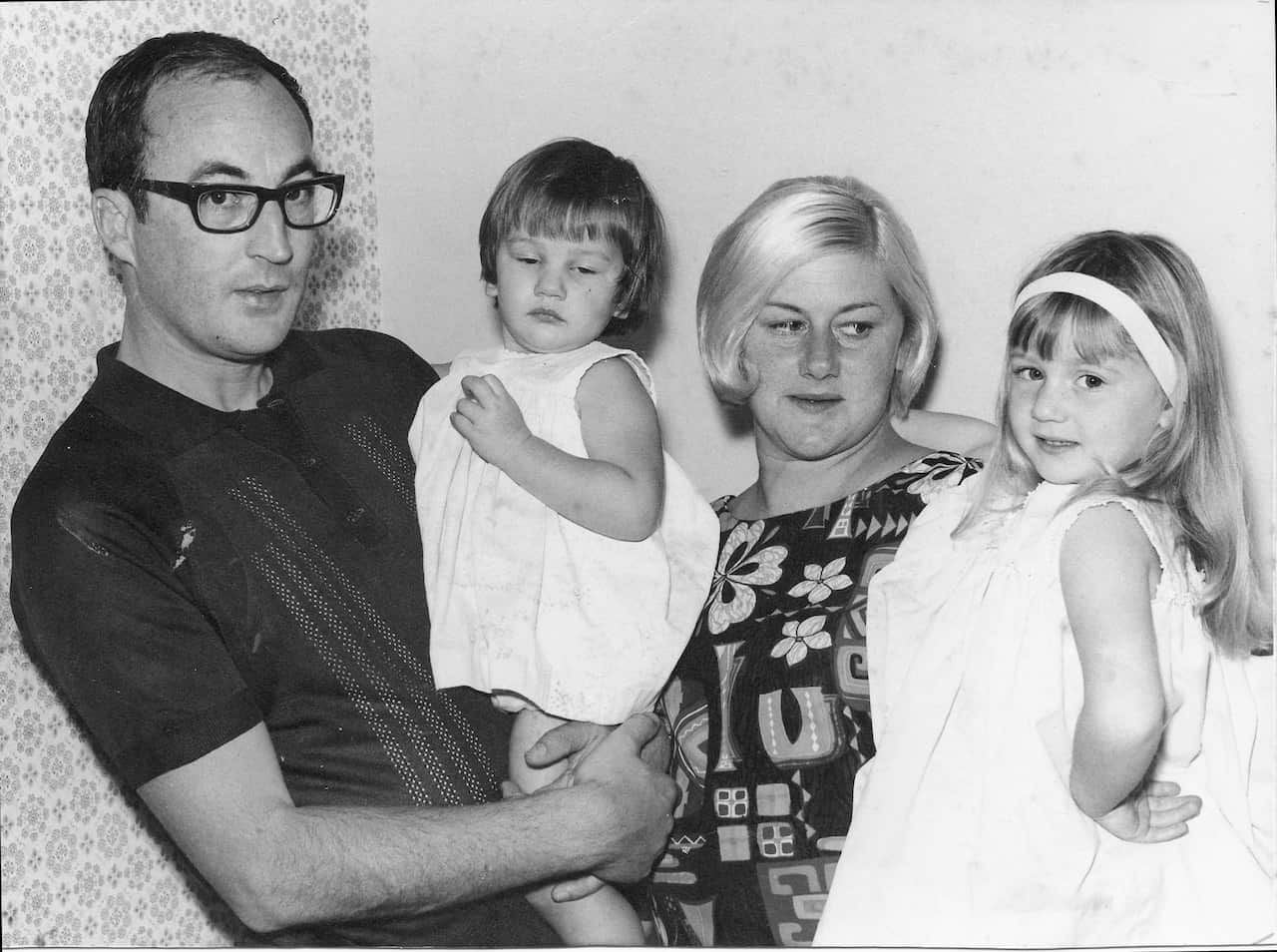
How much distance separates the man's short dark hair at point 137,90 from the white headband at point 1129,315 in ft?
3.23

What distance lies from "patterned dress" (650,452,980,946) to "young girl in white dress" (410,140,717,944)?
66 millimetres

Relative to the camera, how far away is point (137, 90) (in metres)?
1.61

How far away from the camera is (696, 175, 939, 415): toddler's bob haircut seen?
175 centimetres

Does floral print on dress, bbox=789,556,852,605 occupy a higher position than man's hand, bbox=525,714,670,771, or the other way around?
floral print on dress, bbox=789,556,852,605

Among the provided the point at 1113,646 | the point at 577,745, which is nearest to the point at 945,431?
the point at 1113,646

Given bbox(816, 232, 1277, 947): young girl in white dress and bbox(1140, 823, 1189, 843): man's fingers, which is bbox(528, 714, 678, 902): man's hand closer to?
bbox(816, 232, 1277, 947): young girl in white dress

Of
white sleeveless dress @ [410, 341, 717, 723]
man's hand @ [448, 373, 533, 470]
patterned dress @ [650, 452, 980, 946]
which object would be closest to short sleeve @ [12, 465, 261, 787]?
white sleeveless dress @ [410, 341, 717, 723]

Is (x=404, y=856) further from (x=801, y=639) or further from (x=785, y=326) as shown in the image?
(x=785, y=326)

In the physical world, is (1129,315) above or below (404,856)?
above

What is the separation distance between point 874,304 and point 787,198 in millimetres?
181

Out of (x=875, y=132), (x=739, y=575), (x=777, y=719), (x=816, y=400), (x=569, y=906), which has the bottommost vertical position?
(x=569, y=906)

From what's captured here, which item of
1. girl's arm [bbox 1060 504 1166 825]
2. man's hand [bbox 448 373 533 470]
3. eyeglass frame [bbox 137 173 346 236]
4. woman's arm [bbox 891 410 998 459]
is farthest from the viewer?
woman's arm [bbox 891 410 998 459]

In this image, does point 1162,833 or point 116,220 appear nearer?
point 1162,833

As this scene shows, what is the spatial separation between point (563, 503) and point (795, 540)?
0.32 metres
